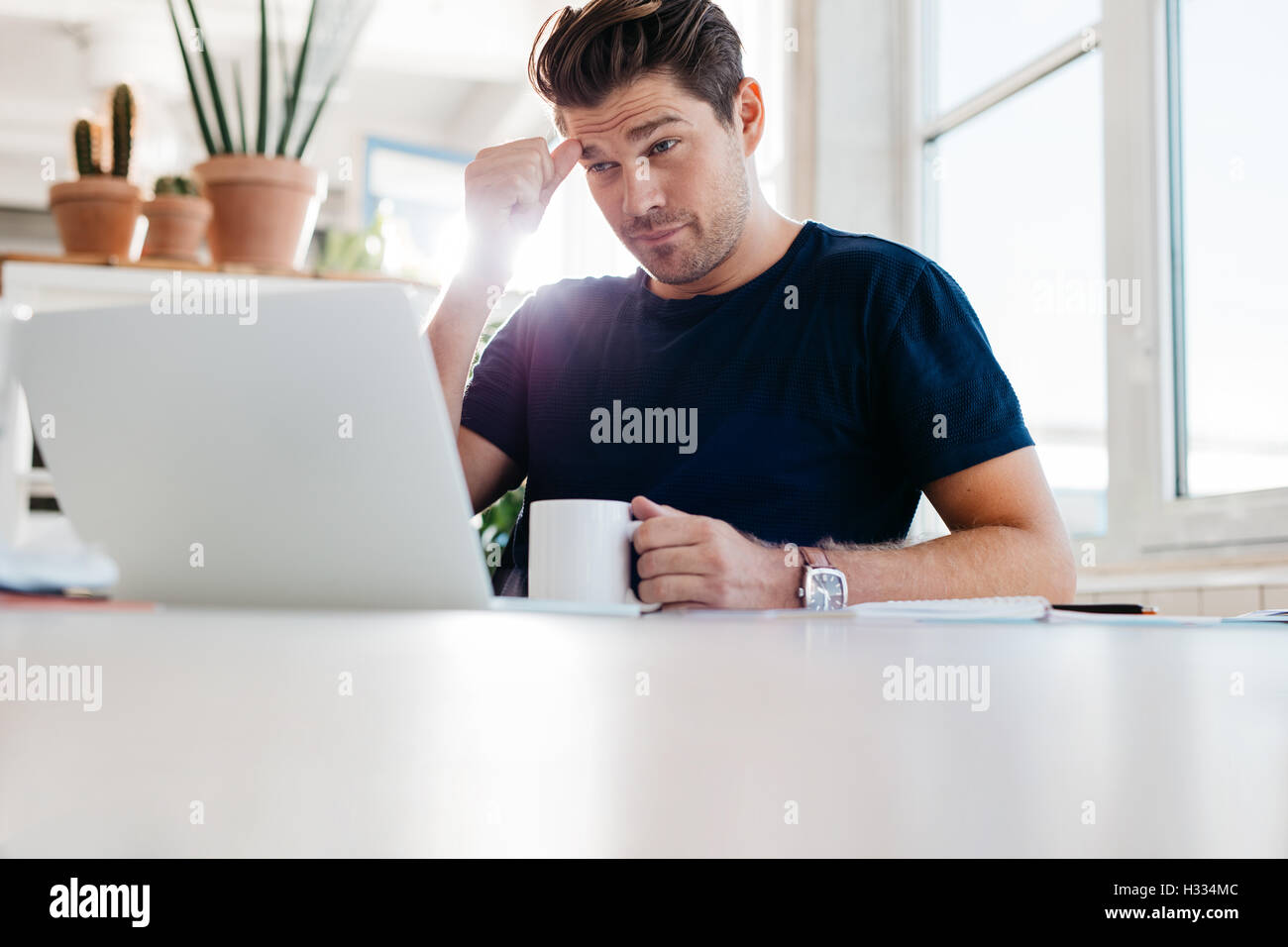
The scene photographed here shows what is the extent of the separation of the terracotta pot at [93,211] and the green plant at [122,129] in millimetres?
58

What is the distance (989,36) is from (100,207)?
81.4 inches

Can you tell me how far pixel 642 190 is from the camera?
155cm

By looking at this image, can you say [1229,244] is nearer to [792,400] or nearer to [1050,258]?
[1050,258]

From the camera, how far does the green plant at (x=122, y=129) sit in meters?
2.57

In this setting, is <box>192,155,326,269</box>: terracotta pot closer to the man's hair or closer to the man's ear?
the man's hair

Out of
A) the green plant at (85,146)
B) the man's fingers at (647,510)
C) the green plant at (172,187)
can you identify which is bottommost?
the man's fingers at (647,510)

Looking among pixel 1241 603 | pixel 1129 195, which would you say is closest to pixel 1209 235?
pixel 1129 195

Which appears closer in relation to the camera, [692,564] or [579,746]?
[579,746]

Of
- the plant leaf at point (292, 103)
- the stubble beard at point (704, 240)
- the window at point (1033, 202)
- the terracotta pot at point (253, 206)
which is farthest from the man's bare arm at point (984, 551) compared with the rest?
the plant leaf at point (292, 103)

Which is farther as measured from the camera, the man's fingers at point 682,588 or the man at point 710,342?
the man at point 710,342

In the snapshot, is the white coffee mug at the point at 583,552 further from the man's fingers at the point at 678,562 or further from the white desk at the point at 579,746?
the white desk at the point at 579,746

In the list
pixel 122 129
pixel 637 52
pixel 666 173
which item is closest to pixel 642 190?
pixel 666 173

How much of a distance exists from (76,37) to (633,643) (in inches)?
274
